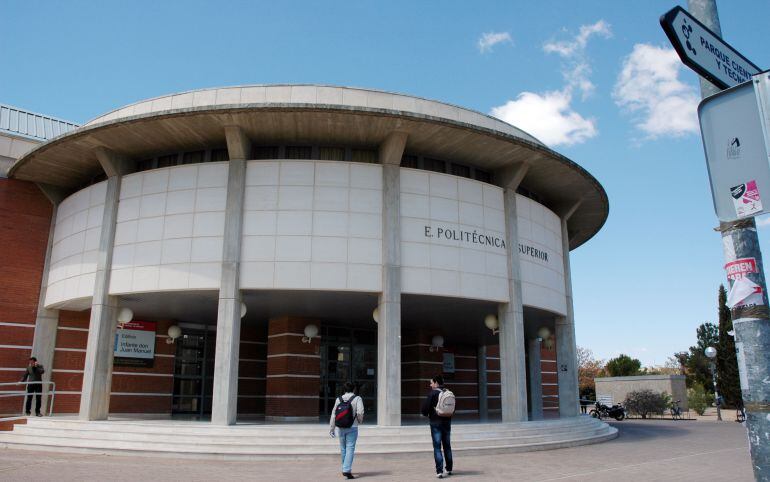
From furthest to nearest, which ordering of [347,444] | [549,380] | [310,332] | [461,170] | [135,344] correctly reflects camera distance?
[549,380], [135,344], [310,332], [461,170], [347,444]

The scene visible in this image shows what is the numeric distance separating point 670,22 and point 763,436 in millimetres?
2429

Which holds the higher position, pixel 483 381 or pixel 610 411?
pixel 483 381

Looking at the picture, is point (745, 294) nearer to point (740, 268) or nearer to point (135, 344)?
point (740, 268)

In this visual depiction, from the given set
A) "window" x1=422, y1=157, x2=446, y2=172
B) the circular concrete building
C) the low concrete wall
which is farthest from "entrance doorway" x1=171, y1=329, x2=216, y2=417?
the low concrete wall

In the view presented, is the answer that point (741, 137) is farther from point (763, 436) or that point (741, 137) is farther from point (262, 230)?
point (262, 230)

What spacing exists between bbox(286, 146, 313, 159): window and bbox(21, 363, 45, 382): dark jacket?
10.6 meters

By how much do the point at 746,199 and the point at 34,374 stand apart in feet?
68.6

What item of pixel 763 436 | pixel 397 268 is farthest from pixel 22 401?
pixel 763 436

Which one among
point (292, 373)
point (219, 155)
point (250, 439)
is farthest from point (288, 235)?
point (292, 373)

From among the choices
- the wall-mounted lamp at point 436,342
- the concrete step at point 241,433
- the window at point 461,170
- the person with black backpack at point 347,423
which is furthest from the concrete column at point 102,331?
the wall-mounted lamp at point 436,342

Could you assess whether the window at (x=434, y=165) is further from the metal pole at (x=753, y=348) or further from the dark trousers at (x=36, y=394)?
the metal pole at (x=753, y=348)

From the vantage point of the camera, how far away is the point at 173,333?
75.2 ft

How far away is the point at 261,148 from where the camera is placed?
60.8 feet

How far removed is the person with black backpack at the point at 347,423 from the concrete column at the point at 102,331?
10124 mm
